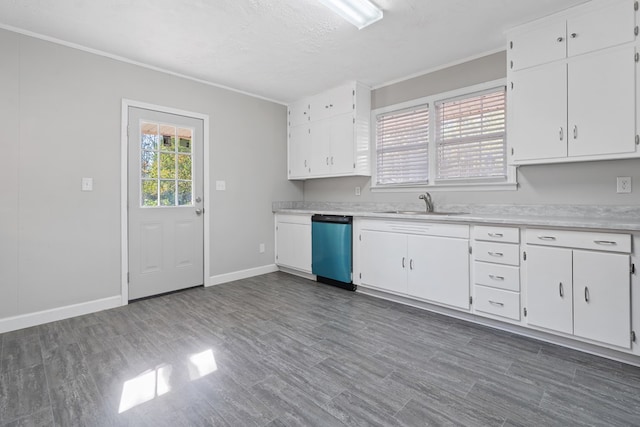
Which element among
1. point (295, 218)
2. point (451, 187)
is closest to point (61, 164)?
point (295, 218)

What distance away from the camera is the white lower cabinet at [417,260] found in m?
2.74

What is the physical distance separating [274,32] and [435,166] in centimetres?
214

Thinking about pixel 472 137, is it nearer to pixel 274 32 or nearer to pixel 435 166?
pixel 435 166

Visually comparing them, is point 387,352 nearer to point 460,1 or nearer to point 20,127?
point 460,1

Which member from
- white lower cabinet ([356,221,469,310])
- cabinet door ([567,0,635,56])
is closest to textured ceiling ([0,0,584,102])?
cabinet door ([567,0,635,56])

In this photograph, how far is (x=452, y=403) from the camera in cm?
165

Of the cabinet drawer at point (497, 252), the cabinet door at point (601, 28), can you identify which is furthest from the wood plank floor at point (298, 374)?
the cabinet door at point (601, 28)

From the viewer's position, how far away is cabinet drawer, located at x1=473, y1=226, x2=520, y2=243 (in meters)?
2.43

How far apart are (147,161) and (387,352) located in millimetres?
3057

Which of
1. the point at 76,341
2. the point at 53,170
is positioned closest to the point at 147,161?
the point at 53,170

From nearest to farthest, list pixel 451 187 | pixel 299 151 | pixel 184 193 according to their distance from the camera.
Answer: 1. pixel 451 187
2. pixel 184 193
3. pixel 299 151

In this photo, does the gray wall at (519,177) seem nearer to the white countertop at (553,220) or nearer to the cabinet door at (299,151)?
the white countertop at (553,220)

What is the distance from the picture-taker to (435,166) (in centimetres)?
349

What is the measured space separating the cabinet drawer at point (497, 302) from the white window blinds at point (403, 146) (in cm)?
144
